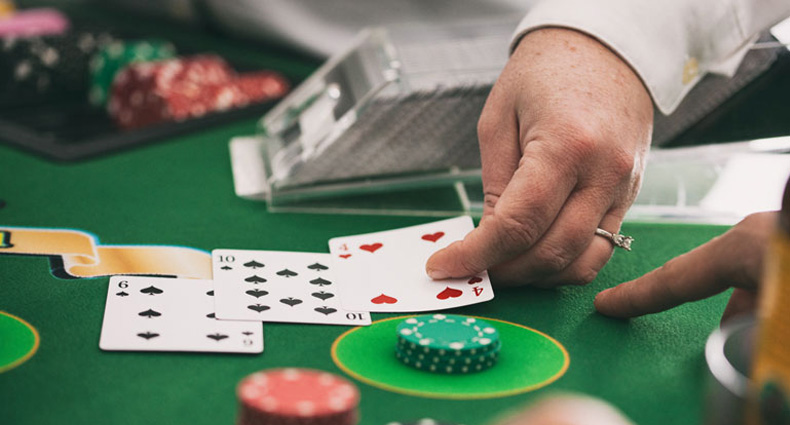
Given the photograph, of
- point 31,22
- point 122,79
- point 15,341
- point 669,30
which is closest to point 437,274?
point 15,341

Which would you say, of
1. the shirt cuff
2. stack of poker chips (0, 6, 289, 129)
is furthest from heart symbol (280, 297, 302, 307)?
stack of poker chips (0, 6, 289, 129)

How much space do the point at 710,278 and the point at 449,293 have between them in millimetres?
401

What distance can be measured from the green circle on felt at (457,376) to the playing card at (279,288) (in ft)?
0.23

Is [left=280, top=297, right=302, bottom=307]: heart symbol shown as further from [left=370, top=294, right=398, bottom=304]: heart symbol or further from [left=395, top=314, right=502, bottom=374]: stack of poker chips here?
[left=395, top=314, right=502, bottom=374]: stack of poker chips

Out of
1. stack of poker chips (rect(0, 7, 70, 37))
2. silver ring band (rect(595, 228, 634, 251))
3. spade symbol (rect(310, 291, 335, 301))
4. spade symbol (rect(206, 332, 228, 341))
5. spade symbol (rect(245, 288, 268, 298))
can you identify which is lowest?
silver ring band (rect(595, 228, 634, 251))

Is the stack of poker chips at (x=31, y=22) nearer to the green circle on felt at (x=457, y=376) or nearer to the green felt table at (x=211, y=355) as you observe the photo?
the green felt table at (x=211, y=355)

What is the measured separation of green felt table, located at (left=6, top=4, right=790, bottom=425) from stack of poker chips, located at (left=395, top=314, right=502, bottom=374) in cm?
7

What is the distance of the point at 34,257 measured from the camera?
4.73 ft

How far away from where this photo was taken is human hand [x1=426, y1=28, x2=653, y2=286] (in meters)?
1.35

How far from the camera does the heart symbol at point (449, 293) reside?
1.33 meters

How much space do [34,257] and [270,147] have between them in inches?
27.1

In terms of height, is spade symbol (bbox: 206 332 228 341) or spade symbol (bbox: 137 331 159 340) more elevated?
spade symbol (bbox: 137 331 159 340)

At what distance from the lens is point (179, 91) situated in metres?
2.48

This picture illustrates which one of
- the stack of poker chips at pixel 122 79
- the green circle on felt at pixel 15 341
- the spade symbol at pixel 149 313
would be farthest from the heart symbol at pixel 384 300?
the stack of poker chips at pixel 122 79
